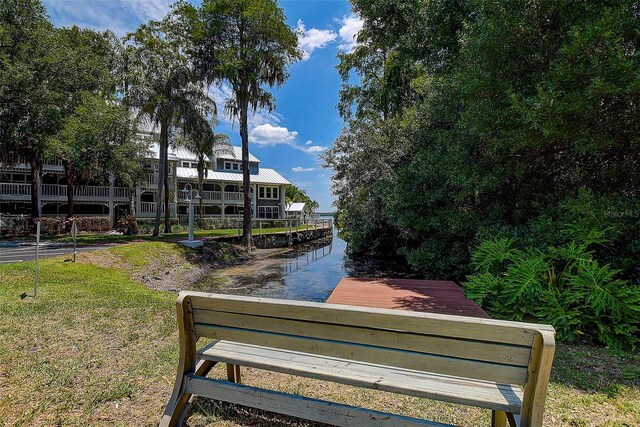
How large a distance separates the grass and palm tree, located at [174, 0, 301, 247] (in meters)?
14.8

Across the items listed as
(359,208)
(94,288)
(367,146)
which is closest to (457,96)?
(367,146)

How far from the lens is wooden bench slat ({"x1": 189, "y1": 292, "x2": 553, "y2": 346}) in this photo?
5.61ft

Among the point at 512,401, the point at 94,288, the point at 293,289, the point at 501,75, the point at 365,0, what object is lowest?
the point at 293,289

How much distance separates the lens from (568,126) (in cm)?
529

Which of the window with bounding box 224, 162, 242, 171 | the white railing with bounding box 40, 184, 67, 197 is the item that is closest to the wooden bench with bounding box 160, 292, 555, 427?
the white railing with bounding box 40, 184, 67, 197

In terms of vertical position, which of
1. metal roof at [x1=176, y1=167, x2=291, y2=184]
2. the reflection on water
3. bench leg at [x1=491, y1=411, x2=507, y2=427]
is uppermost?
metal roof at [x1=176, y1=167, x2=291, y2=184]

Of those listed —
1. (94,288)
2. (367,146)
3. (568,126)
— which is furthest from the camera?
(367,146)

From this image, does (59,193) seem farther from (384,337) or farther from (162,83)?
(384,337)

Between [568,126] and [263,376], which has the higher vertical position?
[568,126]

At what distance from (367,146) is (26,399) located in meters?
13.0

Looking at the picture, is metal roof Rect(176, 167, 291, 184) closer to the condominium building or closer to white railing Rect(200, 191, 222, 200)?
the condominium building

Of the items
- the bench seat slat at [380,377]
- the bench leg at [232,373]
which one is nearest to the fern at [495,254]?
the bench seat slat at [380,377]

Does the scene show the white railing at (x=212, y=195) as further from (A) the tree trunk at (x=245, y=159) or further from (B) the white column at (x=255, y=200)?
(A) the tree trunk at (x=245, y=159)

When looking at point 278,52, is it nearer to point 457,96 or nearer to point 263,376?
point 457,96
